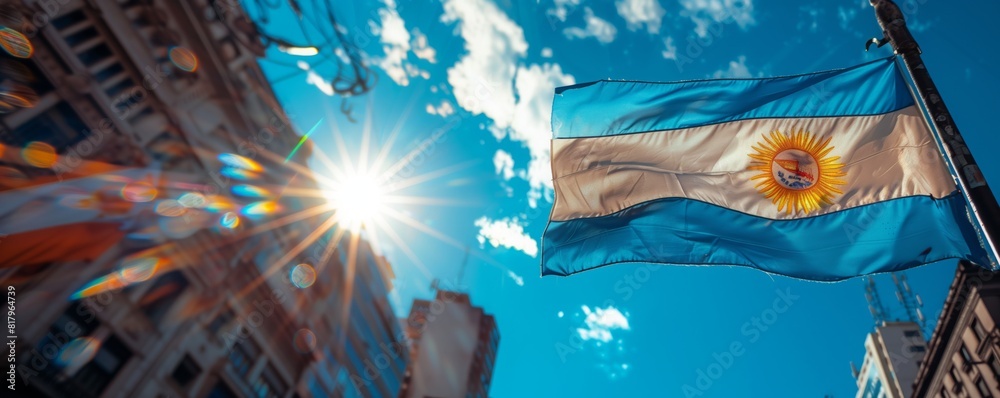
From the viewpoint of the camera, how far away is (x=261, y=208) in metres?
26.7

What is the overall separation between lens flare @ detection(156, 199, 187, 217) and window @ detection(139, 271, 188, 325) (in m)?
2.33

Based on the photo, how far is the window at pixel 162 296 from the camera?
1966 centimetres

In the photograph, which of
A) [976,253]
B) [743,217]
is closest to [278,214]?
[743,217]

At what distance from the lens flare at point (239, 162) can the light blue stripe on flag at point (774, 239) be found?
21.7 metres

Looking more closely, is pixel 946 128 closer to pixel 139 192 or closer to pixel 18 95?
pixel 18 95

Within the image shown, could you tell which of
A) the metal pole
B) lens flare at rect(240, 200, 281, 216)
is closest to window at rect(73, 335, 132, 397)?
lens flare at rect(240, 200, 281, 216)

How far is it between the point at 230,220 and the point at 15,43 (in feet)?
34.3

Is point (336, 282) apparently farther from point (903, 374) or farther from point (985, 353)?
point (903, 374)

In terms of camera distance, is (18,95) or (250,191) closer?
(18,95)

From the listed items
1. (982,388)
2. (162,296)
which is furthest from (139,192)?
(982,388)

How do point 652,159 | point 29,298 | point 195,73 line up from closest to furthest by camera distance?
point 652,159
point 29,298
point 195,73

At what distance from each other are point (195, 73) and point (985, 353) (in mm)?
52237

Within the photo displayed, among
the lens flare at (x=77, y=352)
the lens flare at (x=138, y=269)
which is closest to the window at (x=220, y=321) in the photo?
the lens flare at (x=138, y=269)

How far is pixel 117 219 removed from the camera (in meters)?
18.8
